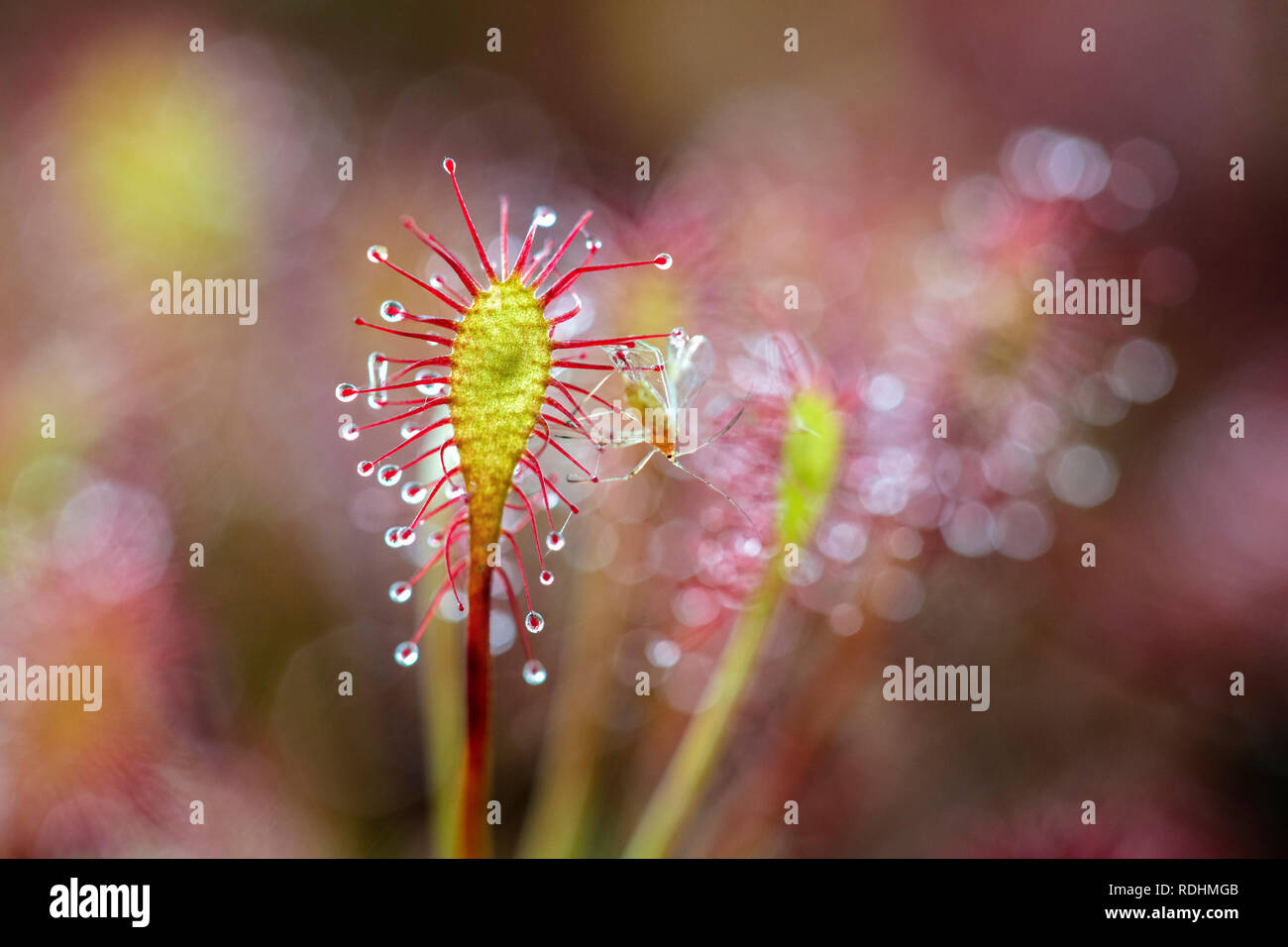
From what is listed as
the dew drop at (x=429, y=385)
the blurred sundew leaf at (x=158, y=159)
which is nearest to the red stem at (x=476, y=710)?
the dew drop at (x=429, y=385)

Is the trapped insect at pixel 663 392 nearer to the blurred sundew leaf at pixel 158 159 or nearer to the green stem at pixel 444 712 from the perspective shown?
the green stem at pixel 444 712

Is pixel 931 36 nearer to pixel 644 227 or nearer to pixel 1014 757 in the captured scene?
pixel 644 227

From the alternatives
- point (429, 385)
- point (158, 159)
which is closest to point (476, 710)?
point (429, 385)

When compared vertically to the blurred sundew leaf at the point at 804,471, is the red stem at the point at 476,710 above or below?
below

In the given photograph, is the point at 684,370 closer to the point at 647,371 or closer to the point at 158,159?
the point at 647,371

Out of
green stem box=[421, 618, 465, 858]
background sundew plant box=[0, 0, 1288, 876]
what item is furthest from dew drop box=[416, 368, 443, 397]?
green stem box=[421, 618, 465, 858]

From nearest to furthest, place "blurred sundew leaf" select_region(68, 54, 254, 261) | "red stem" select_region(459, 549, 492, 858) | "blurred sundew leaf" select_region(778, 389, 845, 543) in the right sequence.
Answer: "red stem" select_region(459, 549, 492, 858) < "blurred sundew leaf" select_region(778, 389, 845, 543) < "blurred sundew leaf" select_region(68, 54, 254, 261)

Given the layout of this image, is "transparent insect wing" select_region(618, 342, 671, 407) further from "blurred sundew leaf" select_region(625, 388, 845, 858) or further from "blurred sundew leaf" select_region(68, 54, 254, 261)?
"blurred sundew leaf" select_region(68, 54, 254, 261)

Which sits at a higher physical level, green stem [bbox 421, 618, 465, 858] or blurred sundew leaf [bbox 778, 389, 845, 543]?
blurred sundew leaf [bbox 778, 389, 845, 543]
